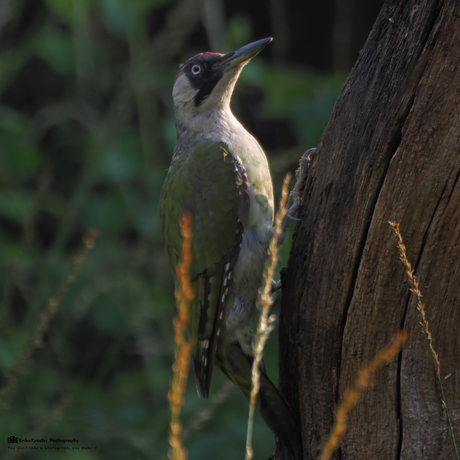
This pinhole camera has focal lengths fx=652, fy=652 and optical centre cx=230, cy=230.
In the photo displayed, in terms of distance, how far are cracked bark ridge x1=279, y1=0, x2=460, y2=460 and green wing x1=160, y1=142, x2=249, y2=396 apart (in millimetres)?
604

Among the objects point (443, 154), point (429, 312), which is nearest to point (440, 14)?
point (443, 154)

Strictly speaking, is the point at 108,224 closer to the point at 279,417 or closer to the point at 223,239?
the point at 223,239

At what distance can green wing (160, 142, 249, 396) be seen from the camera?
2656 mm

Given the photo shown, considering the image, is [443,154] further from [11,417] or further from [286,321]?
[11,417]

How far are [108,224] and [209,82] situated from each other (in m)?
1.69

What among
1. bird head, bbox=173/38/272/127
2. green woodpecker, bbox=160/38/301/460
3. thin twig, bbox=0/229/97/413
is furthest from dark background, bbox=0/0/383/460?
thin twig, bbox=0/229/97/413

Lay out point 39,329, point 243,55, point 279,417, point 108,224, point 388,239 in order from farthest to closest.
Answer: point 108,224 < point 243,55 < point 279,417 < point 39,329 < point 388,239

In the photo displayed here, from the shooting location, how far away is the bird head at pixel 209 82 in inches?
126

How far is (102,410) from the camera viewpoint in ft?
13.4

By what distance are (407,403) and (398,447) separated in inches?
5.6

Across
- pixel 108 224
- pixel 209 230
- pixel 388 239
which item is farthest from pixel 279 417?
pixel 108 224

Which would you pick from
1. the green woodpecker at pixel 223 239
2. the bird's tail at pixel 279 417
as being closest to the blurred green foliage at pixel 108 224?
the green woodpecker at pixel 223 239

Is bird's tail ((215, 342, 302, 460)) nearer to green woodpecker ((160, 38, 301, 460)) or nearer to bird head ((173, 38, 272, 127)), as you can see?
green woodpecker ((160, 38, 301, 460))

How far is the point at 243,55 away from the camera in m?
3.11
